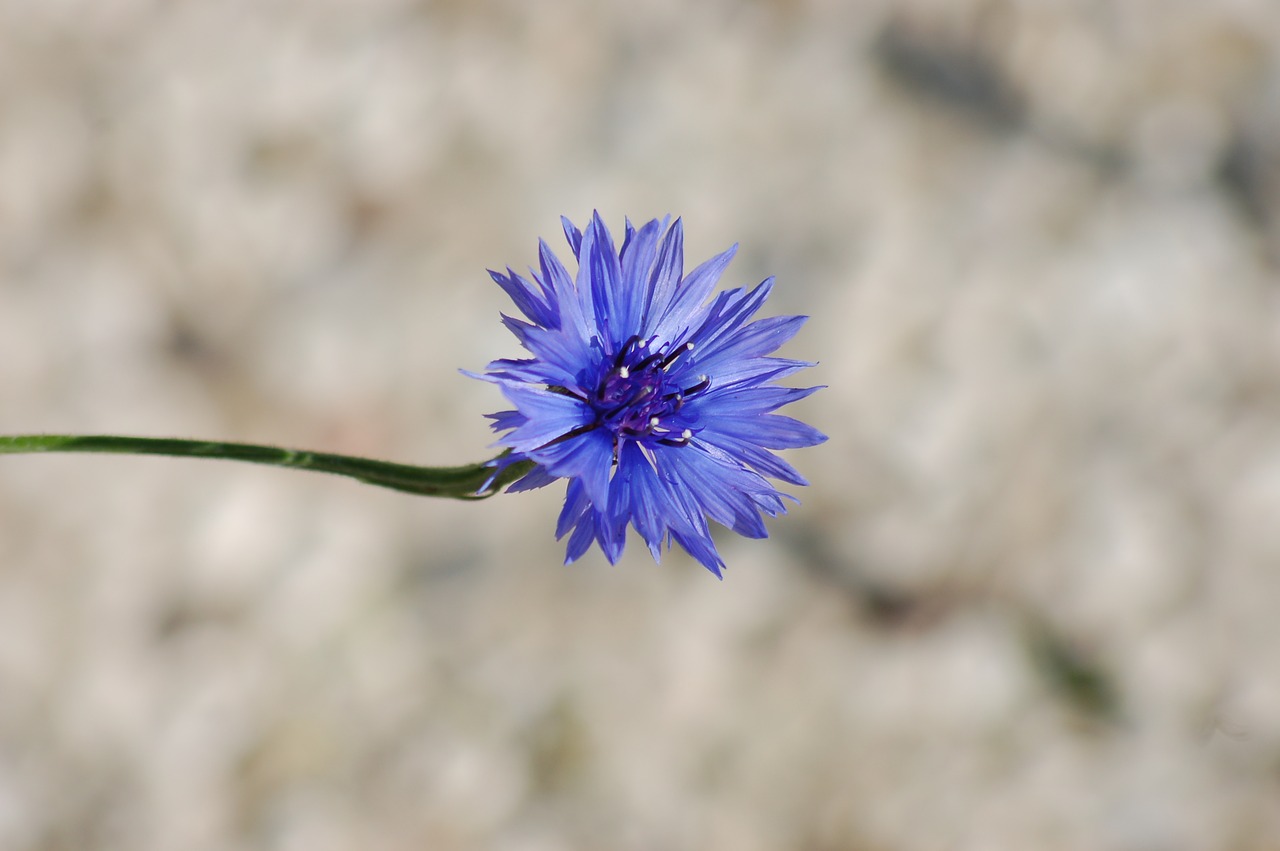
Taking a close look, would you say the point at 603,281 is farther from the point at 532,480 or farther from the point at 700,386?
the point at 532,480

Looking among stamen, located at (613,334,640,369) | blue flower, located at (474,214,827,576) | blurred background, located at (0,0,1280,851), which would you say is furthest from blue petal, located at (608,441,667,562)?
blurred background, located at (0,0,1280,851)

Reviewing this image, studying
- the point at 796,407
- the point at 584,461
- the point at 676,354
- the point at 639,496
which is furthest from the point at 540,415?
the point at 796,407

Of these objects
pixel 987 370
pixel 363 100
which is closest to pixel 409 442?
pixel 363 100

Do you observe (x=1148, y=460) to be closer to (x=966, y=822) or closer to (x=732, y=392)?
(x=966, y=822)

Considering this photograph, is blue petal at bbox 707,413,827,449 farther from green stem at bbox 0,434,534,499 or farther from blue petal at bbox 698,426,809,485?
green stem at bbox 0,434,534,499

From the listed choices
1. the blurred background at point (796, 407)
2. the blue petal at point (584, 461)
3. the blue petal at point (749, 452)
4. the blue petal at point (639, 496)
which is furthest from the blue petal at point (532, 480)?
the blurred background at point (796, 407)
